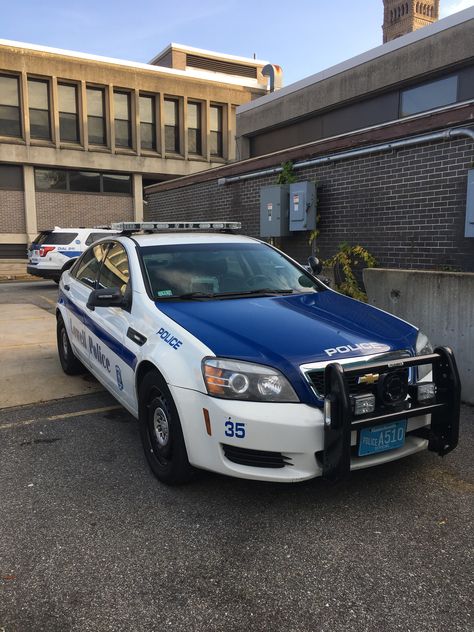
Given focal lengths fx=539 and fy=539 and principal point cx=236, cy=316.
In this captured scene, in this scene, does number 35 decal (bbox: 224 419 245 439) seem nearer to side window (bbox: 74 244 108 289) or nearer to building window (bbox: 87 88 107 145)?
side window (bbox: 74 244 108 289)

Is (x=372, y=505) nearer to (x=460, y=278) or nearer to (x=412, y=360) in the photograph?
(x=412, y=360)

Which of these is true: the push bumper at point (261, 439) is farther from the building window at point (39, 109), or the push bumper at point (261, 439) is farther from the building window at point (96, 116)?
the building window at point (96, 116)

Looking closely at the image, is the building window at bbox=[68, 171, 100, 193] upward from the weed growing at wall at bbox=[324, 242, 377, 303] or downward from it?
upward

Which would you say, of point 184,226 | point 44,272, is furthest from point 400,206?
point 44,272

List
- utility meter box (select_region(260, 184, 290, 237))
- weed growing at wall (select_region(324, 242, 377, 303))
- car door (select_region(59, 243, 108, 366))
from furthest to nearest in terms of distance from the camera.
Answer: utility meter box (select_region(260, 184, 290, 237))
weed growing at wall (select_region(324, 242, 377, 303))
car door (select_region(59, 243, 108, 366))

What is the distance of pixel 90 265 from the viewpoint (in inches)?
212

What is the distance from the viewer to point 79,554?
2.73m

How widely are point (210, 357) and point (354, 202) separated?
5.93 m

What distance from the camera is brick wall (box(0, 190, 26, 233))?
24.3 m

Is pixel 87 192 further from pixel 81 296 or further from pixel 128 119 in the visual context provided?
pixel 81 296

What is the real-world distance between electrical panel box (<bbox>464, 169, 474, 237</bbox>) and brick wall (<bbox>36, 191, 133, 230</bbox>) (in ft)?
72.4

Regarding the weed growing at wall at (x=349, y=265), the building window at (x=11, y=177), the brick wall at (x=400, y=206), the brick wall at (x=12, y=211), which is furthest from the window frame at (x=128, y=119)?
the weed growing at wall at (x=349, y=265)

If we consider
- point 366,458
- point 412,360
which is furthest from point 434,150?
point 366,458

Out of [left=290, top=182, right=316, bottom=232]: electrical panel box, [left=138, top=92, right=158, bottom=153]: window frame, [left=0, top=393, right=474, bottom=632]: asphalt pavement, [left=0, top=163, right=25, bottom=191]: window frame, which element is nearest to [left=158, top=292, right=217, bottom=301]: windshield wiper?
→ [left=0, top=393, right=474, bottom=632]: asphalt pavement
